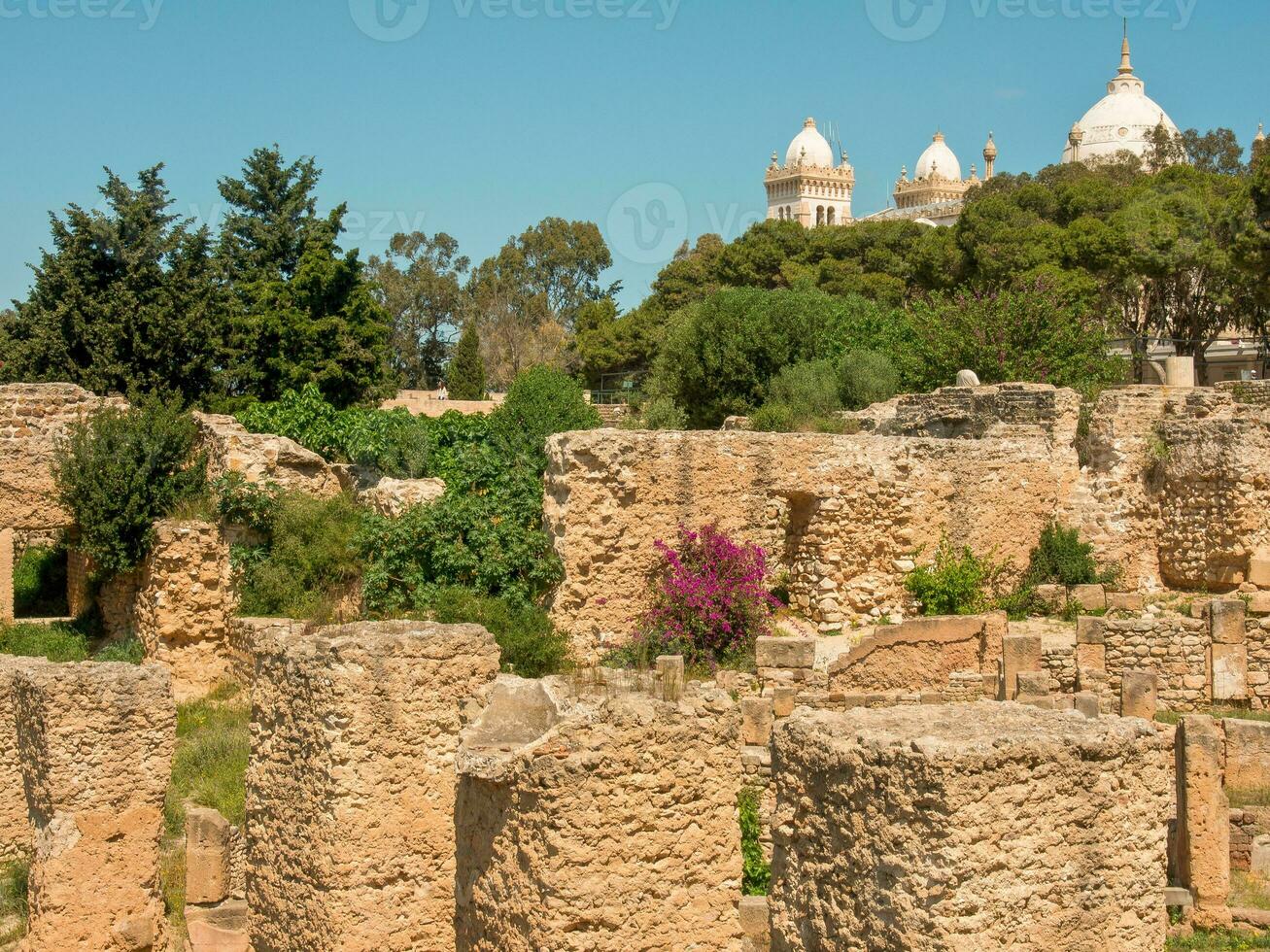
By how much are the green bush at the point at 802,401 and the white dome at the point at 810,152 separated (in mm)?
73331

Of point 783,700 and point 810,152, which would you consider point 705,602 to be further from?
point 810,152

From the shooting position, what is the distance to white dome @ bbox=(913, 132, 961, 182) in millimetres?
93062

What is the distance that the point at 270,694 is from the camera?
6496 mm

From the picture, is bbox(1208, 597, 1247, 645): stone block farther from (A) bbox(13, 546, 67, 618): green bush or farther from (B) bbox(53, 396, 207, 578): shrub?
(A) bbox(13, 546, 67, 618): green bush

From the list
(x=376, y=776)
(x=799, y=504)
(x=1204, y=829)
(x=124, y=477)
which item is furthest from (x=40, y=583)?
(x=1204, y=829)

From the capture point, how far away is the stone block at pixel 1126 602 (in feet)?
46.3

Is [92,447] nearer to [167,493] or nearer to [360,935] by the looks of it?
[167,493]

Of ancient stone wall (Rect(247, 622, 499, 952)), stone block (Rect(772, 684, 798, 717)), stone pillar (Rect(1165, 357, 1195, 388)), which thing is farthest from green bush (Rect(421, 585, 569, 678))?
stone pillar (Rect(1165, 357, 1195, 388))

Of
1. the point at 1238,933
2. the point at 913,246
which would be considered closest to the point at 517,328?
the point at 913,246

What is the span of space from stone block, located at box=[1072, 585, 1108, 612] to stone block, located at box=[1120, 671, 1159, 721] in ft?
10.6

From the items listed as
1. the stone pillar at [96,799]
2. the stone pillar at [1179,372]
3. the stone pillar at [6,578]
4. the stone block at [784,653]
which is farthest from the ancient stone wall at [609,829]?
the stone pillar at [1179,372]

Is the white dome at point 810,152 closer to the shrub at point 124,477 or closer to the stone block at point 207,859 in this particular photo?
the shrub at point 124,477

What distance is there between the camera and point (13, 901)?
8.69 m

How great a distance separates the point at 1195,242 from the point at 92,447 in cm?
2494
